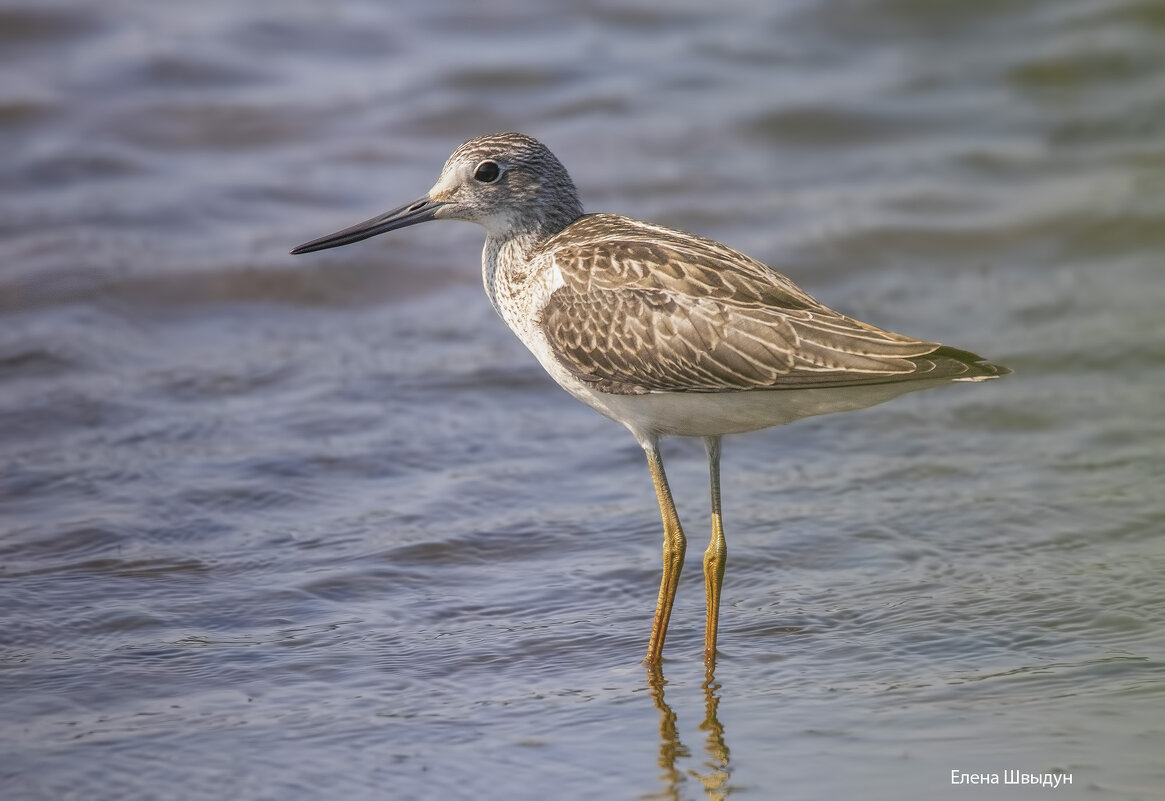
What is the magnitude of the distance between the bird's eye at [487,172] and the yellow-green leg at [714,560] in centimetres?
191

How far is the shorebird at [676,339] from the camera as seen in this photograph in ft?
23.2

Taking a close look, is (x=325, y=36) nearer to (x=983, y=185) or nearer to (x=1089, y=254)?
(x=983, y=185)

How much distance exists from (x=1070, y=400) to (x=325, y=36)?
1060 centimetres

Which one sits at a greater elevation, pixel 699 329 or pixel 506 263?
pixel 506 263

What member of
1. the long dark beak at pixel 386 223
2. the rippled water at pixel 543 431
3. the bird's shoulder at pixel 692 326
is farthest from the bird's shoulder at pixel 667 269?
the rippled water at pixel 543 431

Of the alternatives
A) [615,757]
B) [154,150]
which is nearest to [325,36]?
[154,150]

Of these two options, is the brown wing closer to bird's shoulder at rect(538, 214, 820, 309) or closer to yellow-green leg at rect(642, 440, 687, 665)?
bird's shoulder at rect(538, 214, 820, 309)

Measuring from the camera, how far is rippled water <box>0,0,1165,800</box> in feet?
22.1

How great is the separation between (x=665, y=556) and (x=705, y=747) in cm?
150

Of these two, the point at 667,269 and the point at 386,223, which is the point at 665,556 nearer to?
the point at 667,269

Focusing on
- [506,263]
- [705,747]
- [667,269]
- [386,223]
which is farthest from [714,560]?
[386,223]

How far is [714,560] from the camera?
7867 mm

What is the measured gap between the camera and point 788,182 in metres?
15.2

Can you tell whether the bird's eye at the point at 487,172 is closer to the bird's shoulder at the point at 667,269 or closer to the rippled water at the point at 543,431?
the bird's shoulder at the point at 667,269
